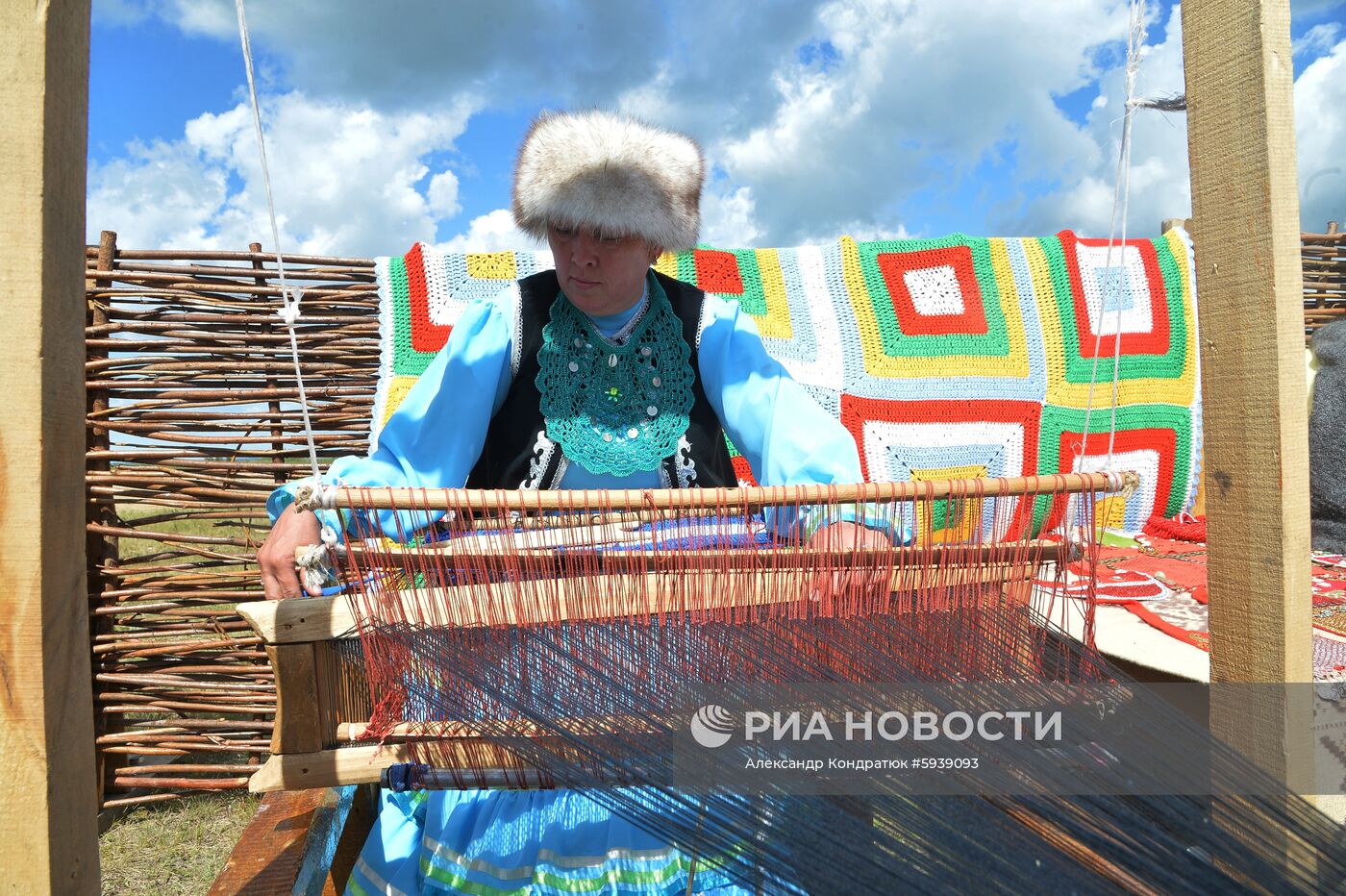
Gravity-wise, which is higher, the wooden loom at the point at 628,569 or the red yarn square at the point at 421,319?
the red yarn square at the point at 421,319

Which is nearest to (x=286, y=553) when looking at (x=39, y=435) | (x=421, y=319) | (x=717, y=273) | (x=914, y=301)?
(x=39, y=435)

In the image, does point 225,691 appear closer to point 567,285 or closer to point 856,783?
point 567,285

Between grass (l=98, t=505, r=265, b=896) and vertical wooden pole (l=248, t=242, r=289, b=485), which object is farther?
vertical wooden pole (l=248, t=242, r=289, b=485)

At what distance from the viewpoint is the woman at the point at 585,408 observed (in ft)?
4.37

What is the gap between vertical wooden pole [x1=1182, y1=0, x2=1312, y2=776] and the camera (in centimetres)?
84

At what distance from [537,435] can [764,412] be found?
465mm

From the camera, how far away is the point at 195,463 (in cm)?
248

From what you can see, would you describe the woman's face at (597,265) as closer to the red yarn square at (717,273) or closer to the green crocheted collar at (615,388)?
the green crocheted collar at (615,388)

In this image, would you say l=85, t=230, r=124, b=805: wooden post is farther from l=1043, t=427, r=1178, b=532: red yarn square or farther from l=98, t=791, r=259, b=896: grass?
l=1043, t=427, r=1178, b=532: red yarn square

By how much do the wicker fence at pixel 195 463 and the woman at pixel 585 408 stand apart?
1148mm

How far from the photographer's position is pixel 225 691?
2.53 m

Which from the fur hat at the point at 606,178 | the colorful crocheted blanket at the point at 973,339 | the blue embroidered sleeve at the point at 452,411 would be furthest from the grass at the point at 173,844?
the fur hat at the point at 606,178

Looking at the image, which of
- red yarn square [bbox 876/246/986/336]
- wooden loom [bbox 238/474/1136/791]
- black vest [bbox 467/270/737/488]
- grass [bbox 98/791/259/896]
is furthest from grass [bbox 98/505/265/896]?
red yarn square [bbox 876/246/986/336]

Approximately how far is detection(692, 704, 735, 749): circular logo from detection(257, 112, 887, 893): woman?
435 mm
